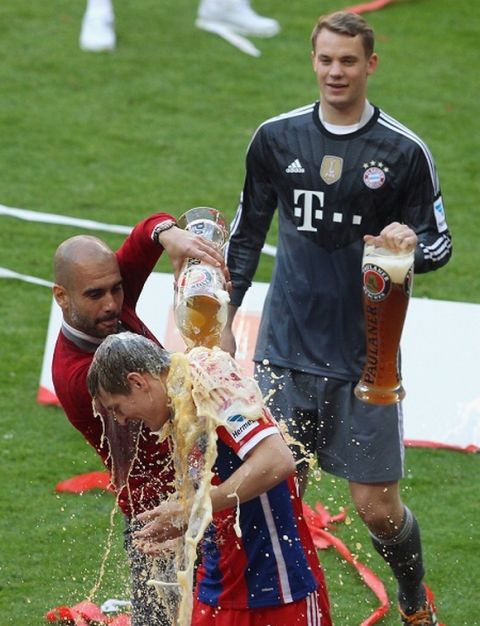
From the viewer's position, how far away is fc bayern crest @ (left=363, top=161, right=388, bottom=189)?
5.30m

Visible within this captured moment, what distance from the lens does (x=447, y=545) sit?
6262 mm

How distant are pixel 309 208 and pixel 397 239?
0.74m

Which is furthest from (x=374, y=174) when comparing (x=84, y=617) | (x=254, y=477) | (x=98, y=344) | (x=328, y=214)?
(x=84, y=617)

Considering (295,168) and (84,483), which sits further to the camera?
(84,483)

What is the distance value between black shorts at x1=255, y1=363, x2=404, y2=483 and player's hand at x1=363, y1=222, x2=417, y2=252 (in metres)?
0.81

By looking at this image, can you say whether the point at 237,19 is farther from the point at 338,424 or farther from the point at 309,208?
the point at 338,424

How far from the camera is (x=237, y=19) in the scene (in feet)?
41.0

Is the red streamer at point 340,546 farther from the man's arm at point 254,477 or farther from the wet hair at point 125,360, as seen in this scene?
the wet hair at point 125,360

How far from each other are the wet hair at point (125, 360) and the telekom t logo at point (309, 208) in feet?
4.72

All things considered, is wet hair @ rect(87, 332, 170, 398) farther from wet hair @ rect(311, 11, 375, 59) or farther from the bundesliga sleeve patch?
wet hair @ rect(311, 11, 375, 59)

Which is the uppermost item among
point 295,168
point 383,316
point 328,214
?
point 295,168

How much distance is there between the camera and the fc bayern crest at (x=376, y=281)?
4738 millimetres

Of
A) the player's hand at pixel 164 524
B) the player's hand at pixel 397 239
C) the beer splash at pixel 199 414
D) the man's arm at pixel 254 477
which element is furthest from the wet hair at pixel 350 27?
the player's hand at pixel 164 524

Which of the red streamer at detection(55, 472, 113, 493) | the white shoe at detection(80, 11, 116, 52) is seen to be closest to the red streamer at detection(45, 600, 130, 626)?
the red streamer at detection(55, 472, 113, 493)
